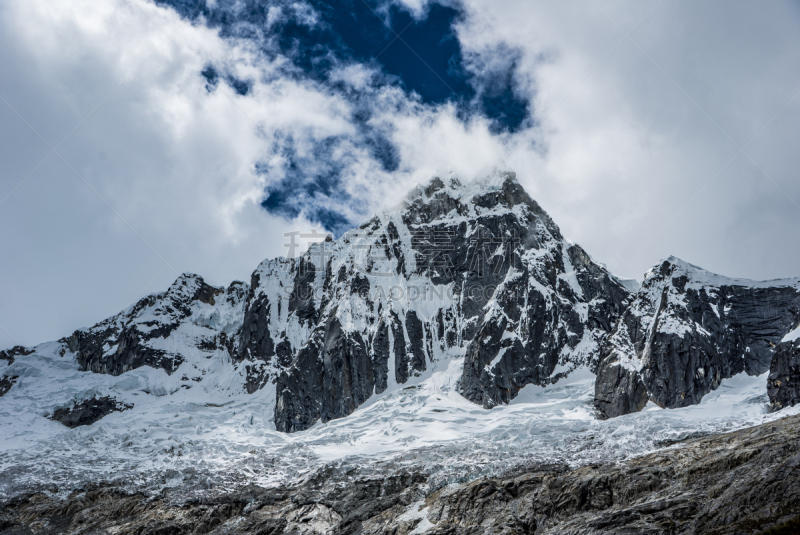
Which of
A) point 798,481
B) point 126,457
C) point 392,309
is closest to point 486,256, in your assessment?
point 392,309

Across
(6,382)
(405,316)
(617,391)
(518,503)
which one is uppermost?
(405,316)

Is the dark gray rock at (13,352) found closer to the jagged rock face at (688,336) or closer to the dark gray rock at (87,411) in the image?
the dark gray rock at (87,411)

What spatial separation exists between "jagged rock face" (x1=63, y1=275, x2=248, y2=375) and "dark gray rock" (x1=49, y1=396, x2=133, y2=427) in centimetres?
1877

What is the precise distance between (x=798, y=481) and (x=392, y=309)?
387ft

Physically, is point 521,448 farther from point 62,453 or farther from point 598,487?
point 62,453

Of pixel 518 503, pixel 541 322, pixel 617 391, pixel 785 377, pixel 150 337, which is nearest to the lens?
pixel 518 503

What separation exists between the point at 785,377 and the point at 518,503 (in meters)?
46.5

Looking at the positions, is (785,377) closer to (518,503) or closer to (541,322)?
(518,503)

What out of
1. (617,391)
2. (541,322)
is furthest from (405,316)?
(617,391)

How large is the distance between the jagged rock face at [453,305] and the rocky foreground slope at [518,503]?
53.2m

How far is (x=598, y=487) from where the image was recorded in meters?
57.2

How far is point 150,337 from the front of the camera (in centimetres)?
18462

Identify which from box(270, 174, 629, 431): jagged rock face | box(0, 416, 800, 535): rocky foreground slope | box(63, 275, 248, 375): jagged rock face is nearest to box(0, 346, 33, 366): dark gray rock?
box(63, 275, 248, 375): jagged rock face

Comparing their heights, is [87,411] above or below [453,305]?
below
